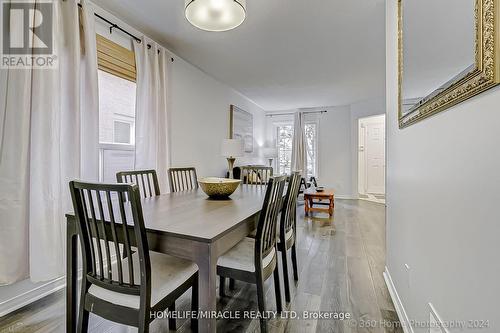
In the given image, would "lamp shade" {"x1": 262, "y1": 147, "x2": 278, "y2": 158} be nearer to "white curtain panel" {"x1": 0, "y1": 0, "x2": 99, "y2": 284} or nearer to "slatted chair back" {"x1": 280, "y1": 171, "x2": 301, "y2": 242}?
"slatted chair back" {"x1": 280, "y1": 171, "x2": 301, "y2": 242}

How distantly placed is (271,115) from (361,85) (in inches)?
117

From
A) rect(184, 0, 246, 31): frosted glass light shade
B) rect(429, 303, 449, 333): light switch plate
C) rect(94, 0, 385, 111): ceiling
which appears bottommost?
rect(429, 303, 449, 333): light switch plate

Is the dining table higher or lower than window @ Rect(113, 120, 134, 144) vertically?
lower

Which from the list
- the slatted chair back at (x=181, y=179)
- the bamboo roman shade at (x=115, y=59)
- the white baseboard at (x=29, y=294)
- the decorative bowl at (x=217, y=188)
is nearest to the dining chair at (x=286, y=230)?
the decorative bowl at (x=217, y=188)

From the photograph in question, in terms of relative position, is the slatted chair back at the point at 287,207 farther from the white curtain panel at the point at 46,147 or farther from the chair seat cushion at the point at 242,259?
the white curtain panel at the point at 46,147

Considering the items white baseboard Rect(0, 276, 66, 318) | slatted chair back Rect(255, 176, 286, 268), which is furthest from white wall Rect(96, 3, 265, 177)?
slatted chair back Rect(255, 176, 286, 268)

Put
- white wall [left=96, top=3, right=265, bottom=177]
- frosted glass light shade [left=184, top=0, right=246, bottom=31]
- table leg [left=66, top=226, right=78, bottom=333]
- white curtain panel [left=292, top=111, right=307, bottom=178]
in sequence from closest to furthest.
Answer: table leg [left=66, top=226, right=78, bottom=333] < frosted glass light shade [left=184, top=0, right=246, bottom=31] < white wall [left=96, top=3, right=265, bottom=177] < white curtain panel [left=292, top=111, right=307, bottom=178]

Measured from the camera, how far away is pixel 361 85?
460 cm

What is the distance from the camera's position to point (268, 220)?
140cm

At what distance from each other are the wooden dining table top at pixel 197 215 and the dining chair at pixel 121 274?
137 millimetres

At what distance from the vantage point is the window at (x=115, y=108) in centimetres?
237

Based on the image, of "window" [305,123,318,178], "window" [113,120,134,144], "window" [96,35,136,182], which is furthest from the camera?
"window" [305,123,318,178]

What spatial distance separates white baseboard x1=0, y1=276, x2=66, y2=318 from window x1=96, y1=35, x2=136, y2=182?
0.94m

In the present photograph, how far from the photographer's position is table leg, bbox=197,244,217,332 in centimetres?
97
